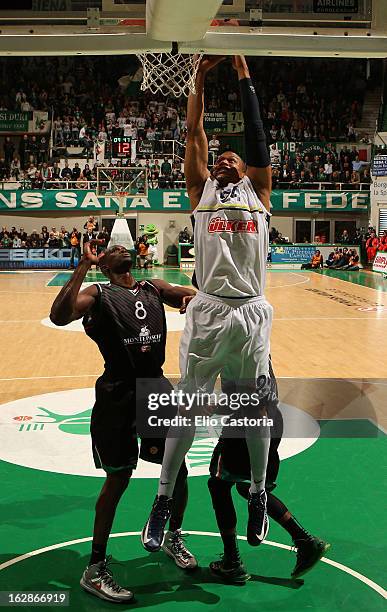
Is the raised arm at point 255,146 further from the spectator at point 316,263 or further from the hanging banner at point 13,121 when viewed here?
the hanging banner at point 13,121

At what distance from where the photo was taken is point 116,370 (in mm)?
4355

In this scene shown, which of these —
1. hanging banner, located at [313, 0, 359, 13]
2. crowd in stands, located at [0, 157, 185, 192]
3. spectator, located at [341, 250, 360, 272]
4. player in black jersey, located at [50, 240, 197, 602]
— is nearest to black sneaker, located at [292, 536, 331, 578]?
player in black jersey, located at [50, 240, 197, 602]

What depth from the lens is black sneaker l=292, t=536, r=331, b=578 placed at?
421 cm

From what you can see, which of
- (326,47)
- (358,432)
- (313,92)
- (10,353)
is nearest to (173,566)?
(358,432)

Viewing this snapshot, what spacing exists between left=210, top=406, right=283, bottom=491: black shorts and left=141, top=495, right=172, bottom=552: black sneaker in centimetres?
38

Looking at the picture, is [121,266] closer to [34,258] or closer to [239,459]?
[239,459]

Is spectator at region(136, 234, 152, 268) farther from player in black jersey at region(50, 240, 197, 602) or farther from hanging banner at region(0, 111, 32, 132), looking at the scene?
player in black jersey at region(50, 240, 197, 602)

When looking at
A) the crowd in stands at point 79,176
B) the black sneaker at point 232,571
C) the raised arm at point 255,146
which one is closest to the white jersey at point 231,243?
the raised arm at point 255,146

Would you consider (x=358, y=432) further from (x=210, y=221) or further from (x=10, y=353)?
(x=10, y=353)

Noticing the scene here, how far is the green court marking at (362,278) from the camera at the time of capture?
22359mm

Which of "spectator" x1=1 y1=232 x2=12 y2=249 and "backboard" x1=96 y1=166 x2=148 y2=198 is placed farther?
"spectator" x1=1 y1=232 x2=12 y2=249

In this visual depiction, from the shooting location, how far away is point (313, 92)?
36.3 meters

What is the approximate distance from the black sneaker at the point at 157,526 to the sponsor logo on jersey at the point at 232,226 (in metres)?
1.57

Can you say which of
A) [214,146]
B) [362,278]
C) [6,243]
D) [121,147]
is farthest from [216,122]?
[362,278]
